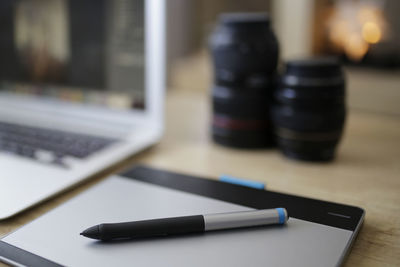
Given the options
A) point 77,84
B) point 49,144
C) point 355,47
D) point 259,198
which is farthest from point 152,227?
point 355,47

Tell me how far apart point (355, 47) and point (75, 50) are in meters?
0.65

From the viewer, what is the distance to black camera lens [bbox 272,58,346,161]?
1.74 ft

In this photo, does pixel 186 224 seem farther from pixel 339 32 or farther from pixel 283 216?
pixel 339 32

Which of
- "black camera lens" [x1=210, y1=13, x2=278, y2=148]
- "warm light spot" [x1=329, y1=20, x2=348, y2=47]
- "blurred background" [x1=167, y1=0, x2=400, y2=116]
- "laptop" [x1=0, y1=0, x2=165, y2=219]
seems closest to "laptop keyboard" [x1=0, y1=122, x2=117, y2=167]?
"laptop" [x1=0, y1=0, x2=165, y2=219]

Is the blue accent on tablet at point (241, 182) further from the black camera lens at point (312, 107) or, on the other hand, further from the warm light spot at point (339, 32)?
the warm light spot at point (339, 32)

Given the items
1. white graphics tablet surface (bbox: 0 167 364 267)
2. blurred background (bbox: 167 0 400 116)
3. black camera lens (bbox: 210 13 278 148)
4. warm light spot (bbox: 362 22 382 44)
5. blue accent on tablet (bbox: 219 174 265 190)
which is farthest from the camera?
warm light spot (bbox: 362 22 382 44)

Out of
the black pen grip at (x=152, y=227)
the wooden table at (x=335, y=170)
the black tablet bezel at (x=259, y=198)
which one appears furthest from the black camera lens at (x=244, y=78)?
the black pen grip at (x=152, y=227)

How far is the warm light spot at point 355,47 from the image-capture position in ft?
3.23

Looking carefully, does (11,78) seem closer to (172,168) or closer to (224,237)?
(172,168)

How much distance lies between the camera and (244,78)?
59 centimetres

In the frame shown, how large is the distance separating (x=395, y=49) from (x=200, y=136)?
0.54m

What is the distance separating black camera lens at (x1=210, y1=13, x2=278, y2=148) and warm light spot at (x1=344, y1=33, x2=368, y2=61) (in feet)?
1.52

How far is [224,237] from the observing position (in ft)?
1.19

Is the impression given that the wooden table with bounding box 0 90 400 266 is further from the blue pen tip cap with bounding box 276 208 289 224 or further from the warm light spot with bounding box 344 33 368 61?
the warm light spot with bounding box 344 33 368 61
